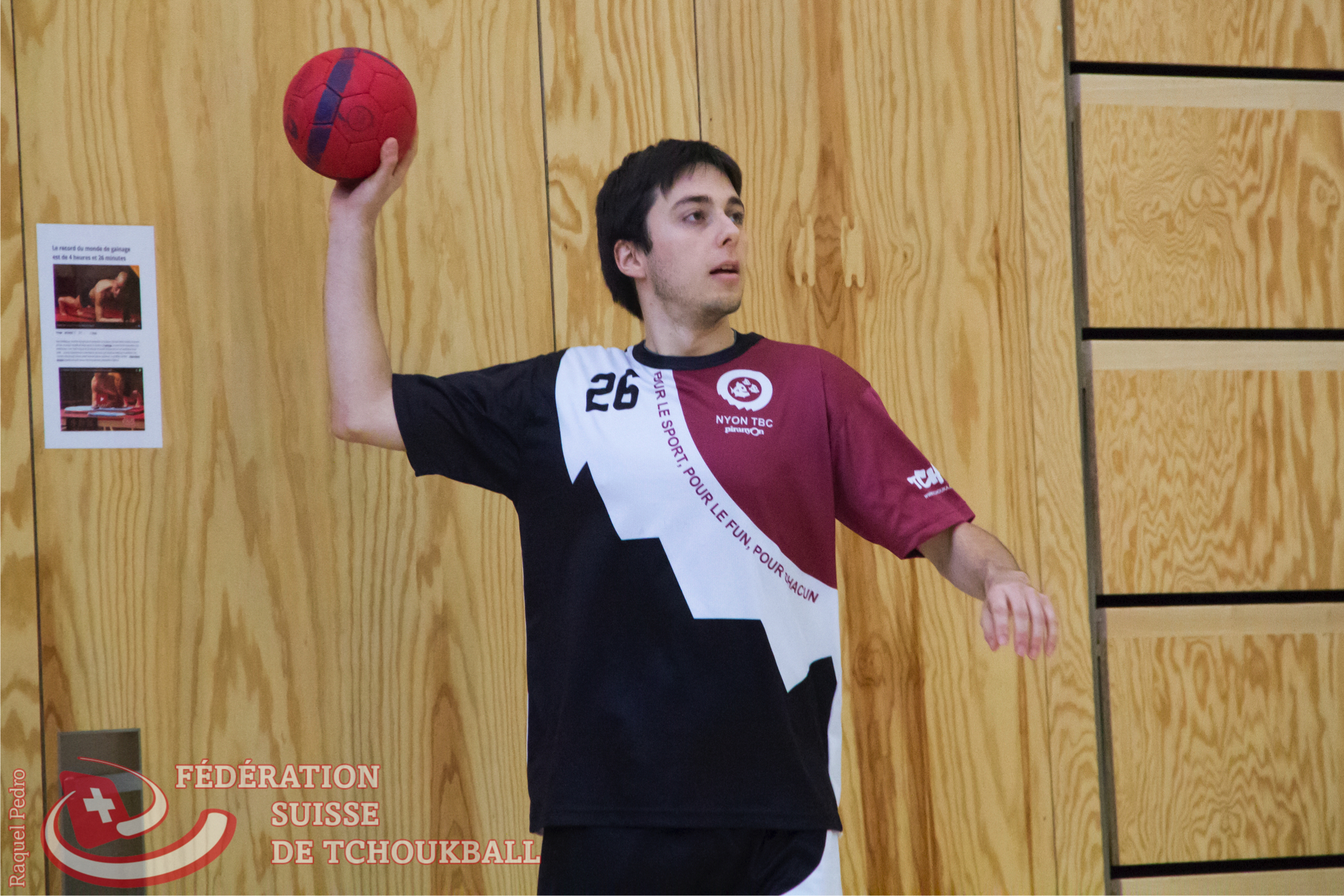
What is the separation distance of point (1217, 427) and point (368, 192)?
6.86 ft

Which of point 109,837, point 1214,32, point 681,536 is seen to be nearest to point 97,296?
point 109,837

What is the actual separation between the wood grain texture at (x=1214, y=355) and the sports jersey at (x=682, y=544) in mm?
995

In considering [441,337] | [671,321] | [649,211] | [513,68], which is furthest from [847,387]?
[513,68]

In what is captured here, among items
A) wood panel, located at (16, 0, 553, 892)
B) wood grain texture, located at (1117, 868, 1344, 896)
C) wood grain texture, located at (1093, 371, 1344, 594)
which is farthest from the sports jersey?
wood grain texture, located at (1117, 868, 1344, 896)

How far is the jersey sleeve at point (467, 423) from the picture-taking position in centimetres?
205

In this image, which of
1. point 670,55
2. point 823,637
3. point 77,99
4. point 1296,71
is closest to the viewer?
point 823,637

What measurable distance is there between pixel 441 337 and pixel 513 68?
2.09ft

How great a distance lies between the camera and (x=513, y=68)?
8.73 feet

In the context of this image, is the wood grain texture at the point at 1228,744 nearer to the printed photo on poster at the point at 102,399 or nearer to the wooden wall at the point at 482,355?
the wooden wall at the point at 482,355

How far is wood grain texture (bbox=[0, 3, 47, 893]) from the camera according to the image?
242 cm

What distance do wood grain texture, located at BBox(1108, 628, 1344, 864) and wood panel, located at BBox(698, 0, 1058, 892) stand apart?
0.23 metres

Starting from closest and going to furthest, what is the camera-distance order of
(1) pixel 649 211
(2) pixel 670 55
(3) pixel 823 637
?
(3) pixel 823 637, (1) pixel 649 211, (2) pixel 670 55

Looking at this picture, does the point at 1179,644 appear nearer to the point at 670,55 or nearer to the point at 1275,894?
the point at 1275,894

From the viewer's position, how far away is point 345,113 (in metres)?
2.04
